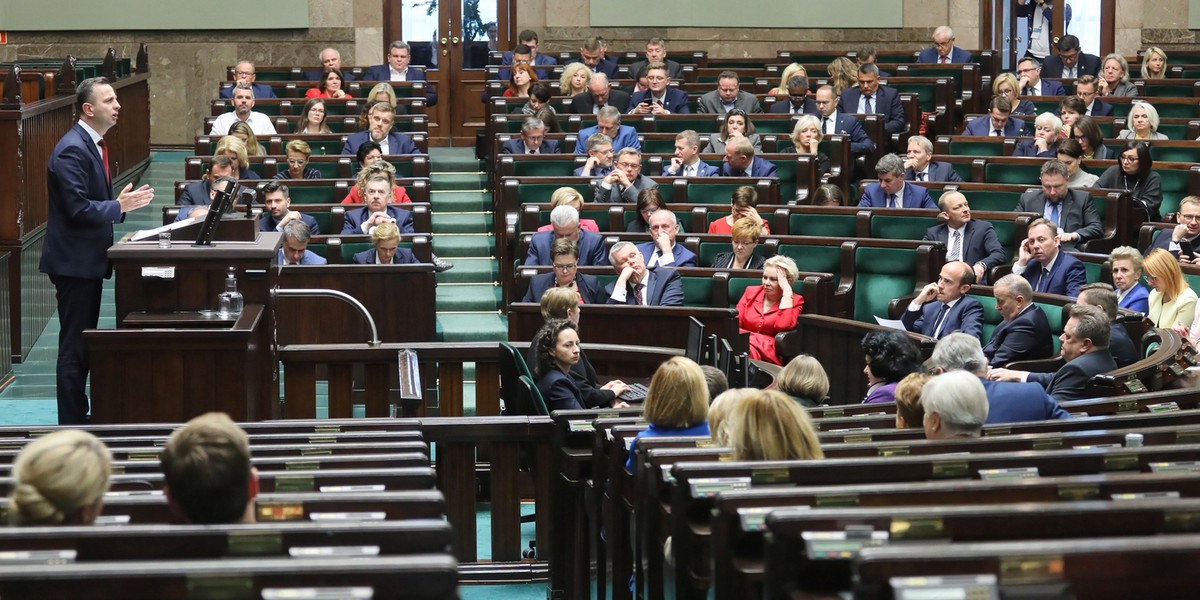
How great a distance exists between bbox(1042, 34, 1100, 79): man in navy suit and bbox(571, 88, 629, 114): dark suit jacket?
12.8 ft

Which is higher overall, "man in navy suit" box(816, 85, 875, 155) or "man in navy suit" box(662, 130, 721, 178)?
"man in navy suit" box(816, 85, 875, 155)

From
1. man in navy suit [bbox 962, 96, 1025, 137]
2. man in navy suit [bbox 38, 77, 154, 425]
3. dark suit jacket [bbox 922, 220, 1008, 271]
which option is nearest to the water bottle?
man in navy suit [bbox 38, 77, 154, 425]

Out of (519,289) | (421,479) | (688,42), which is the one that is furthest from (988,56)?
(421,479)

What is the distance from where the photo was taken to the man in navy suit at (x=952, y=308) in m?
6.80

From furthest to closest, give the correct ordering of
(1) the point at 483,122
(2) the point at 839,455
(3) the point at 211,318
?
1. (1) the point at 483,122
2. (3) the point at 211,318
3. (2) the point at 839,455

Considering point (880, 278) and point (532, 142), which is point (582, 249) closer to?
point (880, 278)

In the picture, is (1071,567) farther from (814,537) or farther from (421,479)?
(421,479)

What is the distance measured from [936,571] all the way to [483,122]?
12230mm

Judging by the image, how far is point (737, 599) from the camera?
3.01 metres

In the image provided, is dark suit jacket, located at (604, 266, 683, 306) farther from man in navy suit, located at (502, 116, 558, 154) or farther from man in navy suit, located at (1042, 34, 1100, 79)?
man in navy suit, located at (1042, 34, 1100, 79)

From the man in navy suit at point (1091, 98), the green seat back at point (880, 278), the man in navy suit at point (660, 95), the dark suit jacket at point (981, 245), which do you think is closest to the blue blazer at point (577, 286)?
the green seat back at point (880, 278)

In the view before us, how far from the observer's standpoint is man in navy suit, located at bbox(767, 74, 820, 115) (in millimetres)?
10867

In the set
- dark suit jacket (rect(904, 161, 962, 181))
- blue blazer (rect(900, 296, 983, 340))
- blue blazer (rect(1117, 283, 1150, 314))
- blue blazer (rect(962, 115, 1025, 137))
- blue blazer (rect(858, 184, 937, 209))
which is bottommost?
blue blazer (rect(900, 296, 983, 340))

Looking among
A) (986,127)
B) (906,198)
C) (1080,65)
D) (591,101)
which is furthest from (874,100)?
(1080,65)
